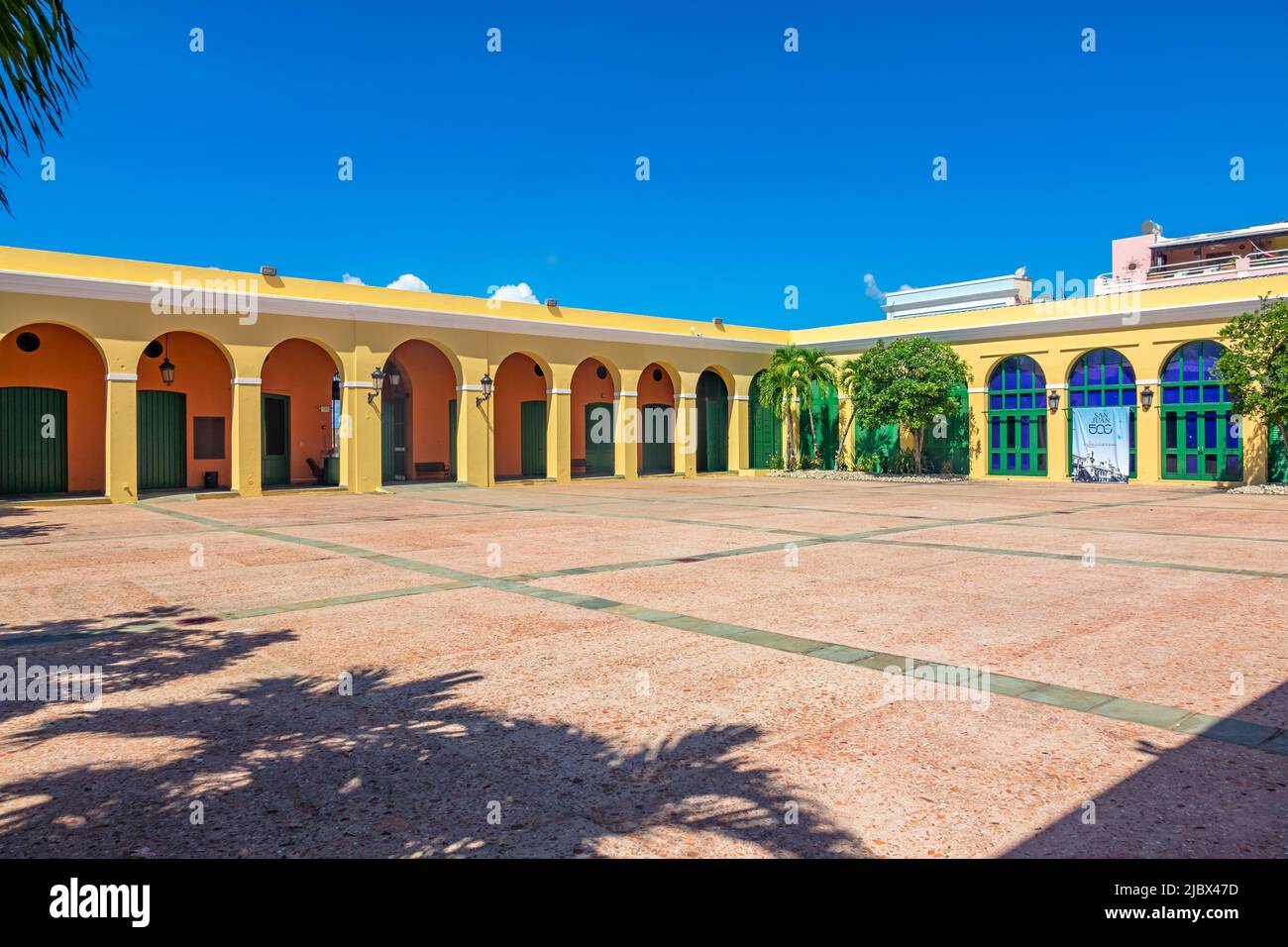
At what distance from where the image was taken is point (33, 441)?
798 inches

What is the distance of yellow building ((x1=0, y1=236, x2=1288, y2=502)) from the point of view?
19750 mm

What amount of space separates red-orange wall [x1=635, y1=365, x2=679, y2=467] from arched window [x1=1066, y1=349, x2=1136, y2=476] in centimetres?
1289

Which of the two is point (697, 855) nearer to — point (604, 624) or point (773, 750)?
point (773, 750)

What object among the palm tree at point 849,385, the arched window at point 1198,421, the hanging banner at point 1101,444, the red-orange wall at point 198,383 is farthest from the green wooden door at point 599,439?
the arched window at point 1198,421

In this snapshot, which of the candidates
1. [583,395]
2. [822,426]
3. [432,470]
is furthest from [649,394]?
[432,470]

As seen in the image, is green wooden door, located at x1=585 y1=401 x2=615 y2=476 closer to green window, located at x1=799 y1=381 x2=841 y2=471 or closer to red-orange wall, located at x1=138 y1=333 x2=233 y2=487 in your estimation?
green window, located at x1=799 y1=381 x2=841 y2=471

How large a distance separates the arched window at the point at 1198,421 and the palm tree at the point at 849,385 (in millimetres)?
9082

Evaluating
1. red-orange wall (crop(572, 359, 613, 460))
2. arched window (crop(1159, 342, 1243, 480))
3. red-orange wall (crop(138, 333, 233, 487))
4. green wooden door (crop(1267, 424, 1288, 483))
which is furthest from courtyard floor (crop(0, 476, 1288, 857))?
red-orange wall (crop(572, 359, 613, 460))

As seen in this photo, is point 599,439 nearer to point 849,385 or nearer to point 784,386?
point 784,386

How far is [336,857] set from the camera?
9.52 feet

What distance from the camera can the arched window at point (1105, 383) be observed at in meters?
25.8

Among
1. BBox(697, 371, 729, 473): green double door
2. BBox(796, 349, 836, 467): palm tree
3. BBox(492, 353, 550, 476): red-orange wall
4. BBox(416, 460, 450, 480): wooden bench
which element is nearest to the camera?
BBox(416, 460, 450, 480): wooden bench

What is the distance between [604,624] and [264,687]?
2433mm
